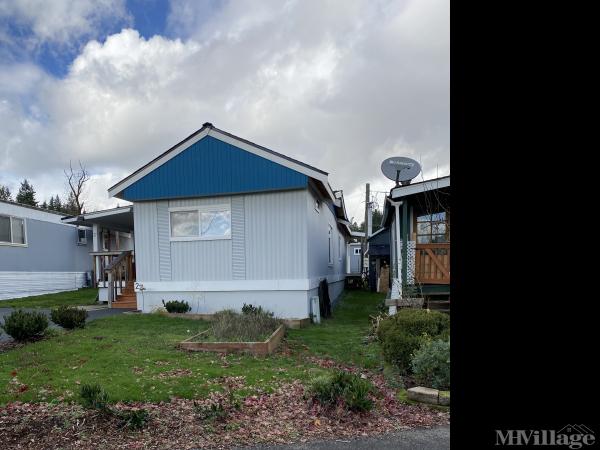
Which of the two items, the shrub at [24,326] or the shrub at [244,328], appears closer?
the shrub at [24,326]

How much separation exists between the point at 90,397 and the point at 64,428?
294 mm

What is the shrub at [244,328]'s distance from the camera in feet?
22.4

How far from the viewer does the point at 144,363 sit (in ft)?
17.9

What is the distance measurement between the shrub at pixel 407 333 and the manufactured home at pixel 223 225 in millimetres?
4194

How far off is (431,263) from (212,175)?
6067 millimetres

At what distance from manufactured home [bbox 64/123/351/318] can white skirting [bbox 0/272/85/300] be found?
7708 mm

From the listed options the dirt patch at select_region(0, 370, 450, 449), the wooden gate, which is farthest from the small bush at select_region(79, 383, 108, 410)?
the wooden gate

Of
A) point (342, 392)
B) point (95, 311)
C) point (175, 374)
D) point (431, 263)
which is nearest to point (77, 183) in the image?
point (95, 311)

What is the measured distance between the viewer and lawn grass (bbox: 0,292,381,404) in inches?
173

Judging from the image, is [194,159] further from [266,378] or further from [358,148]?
[266,378]

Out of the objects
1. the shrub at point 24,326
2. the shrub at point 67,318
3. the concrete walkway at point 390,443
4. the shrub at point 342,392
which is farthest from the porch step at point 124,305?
the concrete walkway at point 390,443

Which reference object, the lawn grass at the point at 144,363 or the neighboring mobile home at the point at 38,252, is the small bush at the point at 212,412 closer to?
the lawn grass at the point at 144,363

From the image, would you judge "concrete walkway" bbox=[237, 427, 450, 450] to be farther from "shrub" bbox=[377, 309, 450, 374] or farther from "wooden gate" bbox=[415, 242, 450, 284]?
"wooden gate" bbox=[415, 242, 450, 284]

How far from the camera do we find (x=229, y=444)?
3.20 meters
